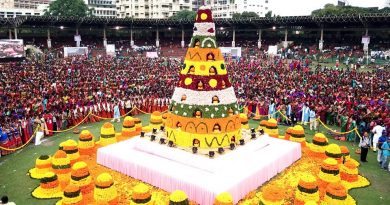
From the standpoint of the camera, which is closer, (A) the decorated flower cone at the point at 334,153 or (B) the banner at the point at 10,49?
(A) the decorated flower cone at the point at 334,153

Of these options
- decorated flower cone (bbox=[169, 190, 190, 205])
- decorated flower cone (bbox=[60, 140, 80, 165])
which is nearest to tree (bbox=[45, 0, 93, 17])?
decorated flower cone (bbox=[60, 140, 80, 165])

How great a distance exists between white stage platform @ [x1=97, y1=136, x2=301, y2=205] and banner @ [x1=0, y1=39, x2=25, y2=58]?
1860cm

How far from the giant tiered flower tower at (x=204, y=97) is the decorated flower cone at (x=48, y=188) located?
14.6ft

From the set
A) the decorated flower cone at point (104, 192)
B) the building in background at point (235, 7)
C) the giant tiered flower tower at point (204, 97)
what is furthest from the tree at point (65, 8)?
the decorated flower cone at point (104, 192)

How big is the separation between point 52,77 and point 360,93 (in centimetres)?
2210

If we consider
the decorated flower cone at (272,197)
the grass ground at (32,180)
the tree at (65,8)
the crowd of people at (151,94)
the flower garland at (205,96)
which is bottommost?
the grass ground at (32,180)

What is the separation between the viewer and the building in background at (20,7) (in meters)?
75.4

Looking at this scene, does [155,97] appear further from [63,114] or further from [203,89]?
[203,89]

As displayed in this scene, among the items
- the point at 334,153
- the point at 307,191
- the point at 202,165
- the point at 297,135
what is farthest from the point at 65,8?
the point at 307,191

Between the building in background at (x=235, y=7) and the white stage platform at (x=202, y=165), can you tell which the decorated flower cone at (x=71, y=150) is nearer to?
the white stage platform at (x=202, y=165)

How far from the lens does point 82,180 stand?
10.7 meters

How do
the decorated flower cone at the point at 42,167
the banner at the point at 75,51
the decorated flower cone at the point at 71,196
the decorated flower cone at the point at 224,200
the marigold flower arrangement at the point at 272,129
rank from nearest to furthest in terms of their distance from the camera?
the decorated flower cone at the point at 224,200 → the decorated flower cone at the point at 71,196 → the decorated flower cone at the point at 42,167 → the marigold flower arrangement at the point at 272,129 → the banner at the point at 75,51

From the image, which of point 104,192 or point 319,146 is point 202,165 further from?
point 319,146

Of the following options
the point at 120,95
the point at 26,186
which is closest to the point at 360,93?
the point at 120,95
